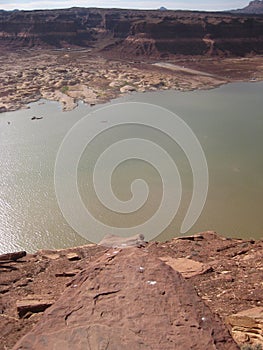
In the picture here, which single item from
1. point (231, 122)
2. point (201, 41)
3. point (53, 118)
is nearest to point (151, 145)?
point (231, 122)

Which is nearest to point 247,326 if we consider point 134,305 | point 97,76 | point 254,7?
point 134,305

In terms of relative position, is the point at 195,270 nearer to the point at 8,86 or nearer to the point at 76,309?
Result: the point at 76,309

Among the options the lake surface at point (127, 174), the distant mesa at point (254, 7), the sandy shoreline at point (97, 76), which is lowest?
the lake surface at point (127, 174)

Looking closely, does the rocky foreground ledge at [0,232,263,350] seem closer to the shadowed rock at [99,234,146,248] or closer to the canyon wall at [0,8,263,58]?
the shadowed rock at [99,234,146,248]

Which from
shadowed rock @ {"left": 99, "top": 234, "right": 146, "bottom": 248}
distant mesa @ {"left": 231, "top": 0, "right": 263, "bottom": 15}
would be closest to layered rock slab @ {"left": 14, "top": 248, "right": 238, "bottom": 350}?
shadowed rock @ {"left": 99, "top": 234, "right": 146, "bottom": 248}

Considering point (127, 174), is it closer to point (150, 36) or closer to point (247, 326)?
point (247, 326)

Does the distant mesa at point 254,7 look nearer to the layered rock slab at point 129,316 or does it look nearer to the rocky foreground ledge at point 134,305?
the rocky foreground ledge at point 134,305

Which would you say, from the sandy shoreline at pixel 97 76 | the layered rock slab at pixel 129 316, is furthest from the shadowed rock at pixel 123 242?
the sandy shoreline at pixel 97 76
